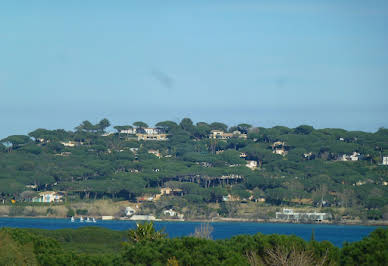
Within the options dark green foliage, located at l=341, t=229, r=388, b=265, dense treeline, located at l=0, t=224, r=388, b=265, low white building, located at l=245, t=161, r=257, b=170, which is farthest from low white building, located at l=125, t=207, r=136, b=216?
dark green foliage, located at l=341, t=229, r=388, b=265

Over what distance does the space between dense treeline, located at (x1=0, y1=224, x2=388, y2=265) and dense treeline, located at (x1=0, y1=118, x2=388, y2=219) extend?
302ft

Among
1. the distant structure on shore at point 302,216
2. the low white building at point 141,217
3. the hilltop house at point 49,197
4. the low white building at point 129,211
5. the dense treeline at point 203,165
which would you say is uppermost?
the dense treeline at point 203,165

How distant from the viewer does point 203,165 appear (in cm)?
16200

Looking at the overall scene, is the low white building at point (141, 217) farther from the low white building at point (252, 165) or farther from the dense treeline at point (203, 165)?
the low white building at point (252, 165)

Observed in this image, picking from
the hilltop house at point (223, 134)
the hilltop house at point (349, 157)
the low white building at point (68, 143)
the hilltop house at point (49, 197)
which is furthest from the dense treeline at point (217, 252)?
the hilltop house at point (223, 134)

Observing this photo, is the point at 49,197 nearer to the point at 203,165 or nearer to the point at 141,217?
the point at 141,217

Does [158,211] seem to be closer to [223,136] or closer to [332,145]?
[332,145]

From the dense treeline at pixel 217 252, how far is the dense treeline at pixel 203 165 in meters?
91.9

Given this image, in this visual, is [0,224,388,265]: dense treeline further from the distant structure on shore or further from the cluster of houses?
the cluster of houses

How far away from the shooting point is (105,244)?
180 ft

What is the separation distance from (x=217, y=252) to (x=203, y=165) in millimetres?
131285

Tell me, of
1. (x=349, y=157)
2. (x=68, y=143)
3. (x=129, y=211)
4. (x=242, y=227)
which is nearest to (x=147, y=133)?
→ (x=68, y=143)

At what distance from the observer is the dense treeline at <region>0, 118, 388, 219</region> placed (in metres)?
134

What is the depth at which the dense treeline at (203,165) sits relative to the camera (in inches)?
5266
